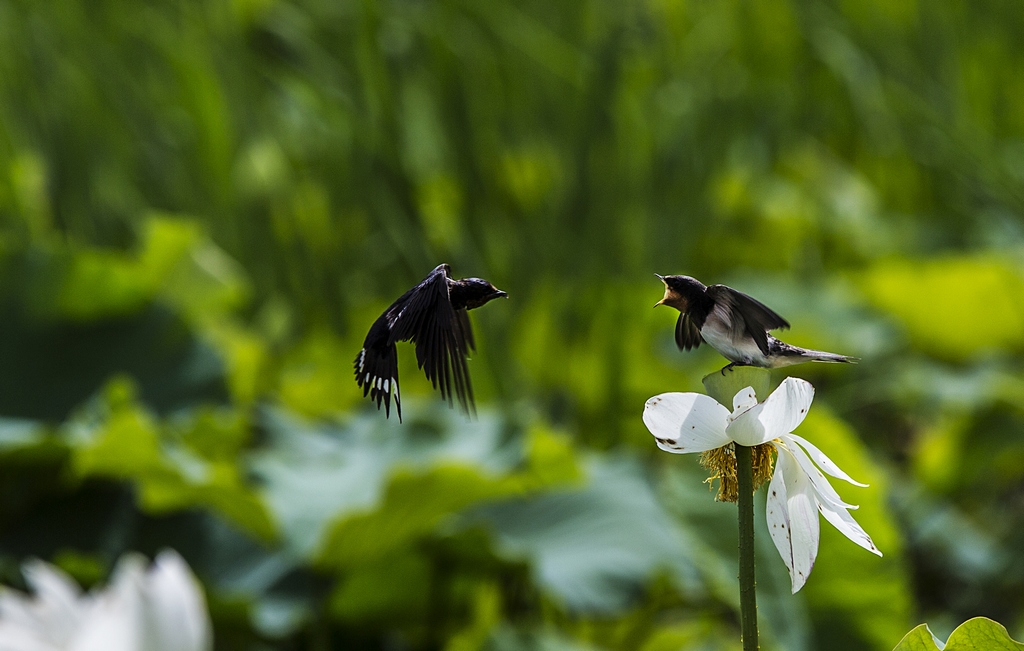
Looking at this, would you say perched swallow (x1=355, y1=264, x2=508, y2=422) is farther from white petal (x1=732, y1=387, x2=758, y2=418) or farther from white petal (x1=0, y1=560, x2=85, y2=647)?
white petal (x1=0, y1=560, x2=85, y2=647)

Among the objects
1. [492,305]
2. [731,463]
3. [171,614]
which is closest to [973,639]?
[731,463]

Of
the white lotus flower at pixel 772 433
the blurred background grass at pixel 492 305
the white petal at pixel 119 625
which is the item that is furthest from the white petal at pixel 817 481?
the blurred background grass at pixel 492 305

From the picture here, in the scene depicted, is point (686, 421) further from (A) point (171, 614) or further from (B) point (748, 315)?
(A) point (171, 614)

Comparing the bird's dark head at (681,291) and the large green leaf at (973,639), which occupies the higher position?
the bird's dark head at (681,291)

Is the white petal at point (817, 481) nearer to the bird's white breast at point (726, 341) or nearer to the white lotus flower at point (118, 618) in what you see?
the bird's white breast at point (726, 341)

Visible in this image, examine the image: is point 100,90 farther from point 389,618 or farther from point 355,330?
point 389,618

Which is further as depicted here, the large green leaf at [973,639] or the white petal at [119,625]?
the white petal at [119,625]

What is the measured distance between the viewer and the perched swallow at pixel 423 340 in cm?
18

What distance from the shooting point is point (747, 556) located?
0.57 ft

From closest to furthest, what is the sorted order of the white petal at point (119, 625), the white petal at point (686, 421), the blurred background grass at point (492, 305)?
the white petal at point (686, 421), the white petal at point (119, 625), the blurred background grass at point (492, 305)

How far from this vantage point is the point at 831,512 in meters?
0.18

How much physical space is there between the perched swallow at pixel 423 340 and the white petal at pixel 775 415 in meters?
0.05

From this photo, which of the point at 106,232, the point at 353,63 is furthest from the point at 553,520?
the point at 106,232

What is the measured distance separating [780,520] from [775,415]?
0.07ft
